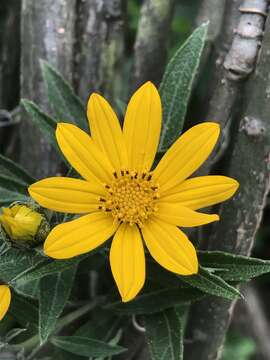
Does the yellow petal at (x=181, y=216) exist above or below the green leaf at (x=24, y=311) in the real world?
above

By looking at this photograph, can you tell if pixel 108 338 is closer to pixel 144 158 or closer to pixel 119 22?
pixel 144 158

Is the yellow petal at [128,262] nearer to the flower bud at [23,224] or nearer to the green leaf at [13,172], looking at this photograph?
the flower bud at [23,224]

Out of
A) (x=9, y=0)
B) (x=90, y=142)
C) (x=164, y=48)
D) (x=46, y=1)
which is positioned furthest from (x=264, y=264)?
(x=9, y=0)

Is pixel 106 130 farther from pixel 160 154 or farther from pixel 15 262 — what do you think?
pixel 15 262

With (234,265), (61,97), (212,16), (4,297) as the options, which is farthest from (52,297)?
(212,16)

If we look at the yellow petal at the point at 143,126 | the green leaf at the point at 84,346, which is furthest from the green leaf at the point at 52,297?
the yellow petal at the point at 143,126
